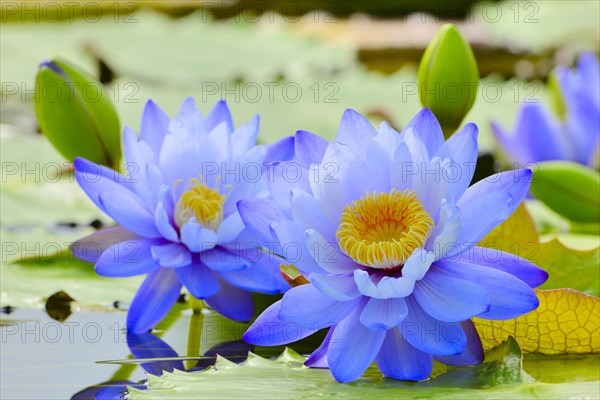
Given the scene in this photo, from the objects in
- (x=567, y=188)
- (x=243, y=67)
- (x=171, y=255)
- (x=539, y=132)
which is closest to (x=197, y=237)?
(x=171, y=255)

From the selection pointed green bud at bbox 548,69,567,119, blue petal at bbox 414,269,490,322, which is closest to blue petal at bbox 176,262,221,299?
blue petal at bbox 414,269,490,322

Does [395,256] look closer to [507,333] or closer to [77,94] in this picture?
[507,333]

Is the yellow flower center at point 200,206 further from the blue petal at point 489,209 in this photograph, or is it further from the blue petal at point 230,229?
the blue petal at point 489,209

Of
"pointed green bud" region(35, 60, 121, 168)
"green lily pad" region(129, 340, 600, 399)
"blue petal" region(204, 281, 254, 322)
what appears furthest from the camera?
"pointed green bud" region(35, 60, 121, 168)

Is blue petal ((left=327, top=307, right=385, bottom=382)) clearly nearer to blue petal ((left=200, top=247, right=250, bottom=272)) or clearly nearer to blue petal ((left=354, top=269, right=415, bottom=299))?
blue petal ((left=354, top=269, right=415, bottom=299))

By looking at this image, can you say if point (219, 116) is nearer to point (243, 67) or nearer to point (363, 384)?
point (363, 384)

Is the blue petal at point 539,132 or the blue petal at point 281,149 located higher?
the blue petal at point 539,132

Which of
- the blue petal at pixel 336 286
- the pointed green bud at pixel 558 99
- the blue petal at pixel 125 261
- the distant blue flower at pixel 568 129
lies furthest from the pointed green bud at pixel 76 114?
the pointed green bud at pixel 558 99

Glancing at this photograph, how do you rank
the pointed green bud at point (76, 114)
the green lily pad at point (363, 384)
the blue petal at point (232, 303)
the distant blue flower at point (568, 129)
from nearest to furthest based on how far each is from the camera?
the green lily pad at point (363, 384)
the blue petal at point (232, 303)
the pointed green bud at point (76, 114)
the distant blue flower at point (568, 129)
